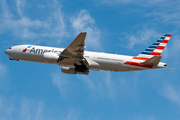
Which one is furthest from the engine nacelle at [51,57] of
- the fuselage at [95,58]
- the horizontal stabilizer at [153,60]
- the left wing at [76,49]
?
the horizontal stabilizer at [153,60]

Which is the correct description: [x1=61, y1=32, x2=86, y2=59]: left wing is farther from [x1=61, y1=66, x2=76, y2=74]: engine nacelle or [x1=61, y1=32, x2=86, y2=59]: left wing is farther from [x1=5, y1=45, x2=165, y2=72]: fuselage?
[x1=61, y1=66, x2=76, y2=74]: engine nacelle

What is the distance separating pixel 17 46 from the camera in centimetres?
4219

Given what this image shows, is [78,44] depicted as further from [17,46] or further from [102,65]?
[17,46]

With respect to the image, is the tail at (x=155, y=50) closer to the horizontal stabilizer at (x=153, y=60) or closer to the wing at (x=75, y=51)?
the horizontal stabilizer at (x=153, y=60)

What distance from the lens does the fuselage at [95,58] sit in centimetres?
3769

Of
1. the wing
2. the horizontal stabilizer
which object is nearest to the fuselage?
the horizontal stabilizer

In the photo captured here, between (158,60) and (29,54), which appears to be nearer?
(158,60)

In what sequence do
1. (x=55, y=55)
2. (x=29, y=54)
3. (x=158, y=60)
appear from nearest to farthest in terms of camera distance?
(x=158, y=60)
(x=55, y=55)
(x=29, y=54)

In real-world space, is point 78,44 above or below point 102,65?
above

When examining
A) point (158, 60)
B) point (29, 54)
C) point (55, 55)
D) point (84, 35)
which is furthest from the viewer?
point (29, 54)

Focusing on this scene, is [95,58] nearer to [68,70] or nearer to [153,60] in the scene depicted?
[68,70]

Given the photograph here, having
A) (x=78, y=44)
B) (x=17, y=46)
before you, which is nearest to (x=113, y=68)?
(x=78, y=44)

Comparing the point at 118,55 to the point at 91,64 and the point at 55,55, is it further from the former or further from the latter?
the point at 55,55

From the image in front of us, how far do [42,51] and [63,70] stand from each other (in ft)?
18.0
